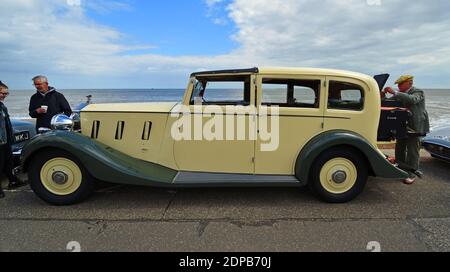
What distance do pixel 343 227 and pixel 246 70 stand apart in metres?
2.14

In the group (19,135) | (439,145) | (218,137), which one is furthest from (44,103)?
(439,145)

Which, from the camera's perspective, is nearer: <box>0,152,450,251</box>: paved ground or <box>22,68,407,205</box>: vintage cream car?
<box>0,152,450,251</box>: paved ground

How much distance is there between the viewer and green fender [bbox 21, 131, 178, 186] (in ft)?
11.4

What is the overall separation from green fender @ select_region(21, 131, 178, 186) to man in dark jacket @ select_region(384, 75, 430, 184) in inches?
138

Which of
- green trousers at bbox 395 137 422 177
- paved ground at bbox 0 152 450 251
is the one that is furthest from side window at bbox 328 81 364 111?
green trousers at bbox 395 137 422 177

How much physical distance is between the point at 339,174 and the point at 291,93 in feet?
4.15

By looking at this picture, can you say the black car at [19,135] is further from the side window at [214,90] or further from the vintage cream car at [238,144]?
the side window at [214,90]

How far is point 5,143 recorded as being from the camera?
4.02 m

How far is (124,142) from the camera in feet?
12.6

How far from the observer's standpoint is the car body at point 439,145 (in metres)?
4.89

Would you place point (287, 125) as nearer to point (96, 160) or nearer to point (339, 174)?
point (339, 174)

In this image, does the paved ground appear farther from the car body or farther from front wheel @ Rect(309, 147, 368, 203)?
the car body
